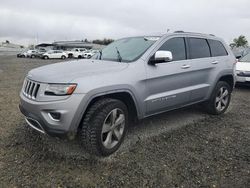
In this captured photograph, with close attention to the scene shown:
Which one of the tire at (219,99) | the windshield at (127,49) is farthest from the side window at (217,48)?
the windshield at (127,49)

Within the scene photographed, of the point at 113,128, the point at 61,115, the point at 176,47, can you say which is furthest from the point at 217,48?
the point at 61,115

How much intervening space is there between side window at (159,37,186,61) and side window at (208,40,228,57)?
3.40 feet

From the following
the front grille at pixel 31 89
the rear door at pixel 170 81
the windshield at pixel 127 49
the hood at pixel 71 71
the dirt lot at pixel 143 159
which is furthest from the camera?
the windshield at pixel 127 49

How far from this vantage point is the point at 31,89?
11.9ft

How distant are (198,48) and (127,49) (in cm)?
156

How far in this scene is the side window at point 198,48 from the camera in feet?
16.5

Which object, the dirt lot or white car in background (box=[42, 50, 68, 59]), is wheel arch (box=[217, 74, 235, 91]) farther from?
white car in background (box=[42, 50, 68, 59])

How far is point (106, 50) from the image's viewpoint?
504 cm

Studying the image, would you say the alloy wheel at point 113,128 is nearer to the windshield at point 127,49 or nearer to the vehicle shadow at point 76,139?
the vehicle shadow at point 76,139

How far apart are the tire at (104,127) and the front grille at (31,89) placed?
0.76m

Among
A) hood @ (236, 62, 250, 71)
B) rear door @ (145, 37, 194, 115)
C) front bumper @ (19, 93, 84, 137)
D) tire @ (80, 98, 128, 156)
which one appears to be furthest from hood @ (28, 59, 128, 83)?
hood @ (236, 62, 250, 71)

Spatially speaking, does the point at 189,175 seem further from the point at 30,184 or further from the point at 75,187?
the point at 30,184

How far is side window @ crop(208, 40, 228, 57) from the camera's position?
5.62m

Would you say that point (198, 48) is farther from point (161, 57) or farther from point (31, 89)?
point (31, 89)
